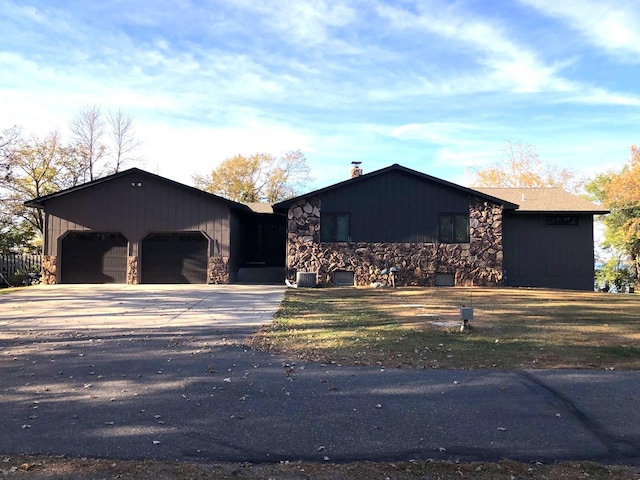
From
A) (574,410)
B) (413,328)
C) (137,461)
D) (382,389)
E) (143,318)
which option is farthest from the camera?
(143,318)

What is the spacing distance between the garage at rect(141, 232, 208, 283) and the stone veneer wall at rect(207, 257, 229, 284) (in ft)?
1.44

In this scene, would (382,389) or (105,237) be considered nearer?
(382,389)

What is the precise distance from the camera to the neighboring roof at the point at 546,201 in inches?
836

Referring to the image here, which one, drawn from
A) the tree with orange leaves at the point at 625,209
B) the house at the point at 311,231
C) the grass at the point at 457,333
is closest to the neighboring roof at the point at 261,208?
the house at the point at 311,231

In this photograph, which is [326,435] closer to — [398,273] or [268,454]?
[268,454]

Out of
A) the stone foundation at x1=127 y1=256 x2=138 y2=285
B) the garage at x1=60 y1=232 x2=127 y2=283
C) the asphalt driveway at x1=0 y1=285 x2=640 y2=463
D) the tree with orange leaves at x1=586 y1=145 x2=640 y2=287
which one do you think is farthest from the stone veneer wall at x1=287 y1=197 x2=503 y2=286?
the tree with orange leaves at x1=586 y1=145 x2=640 y2=287

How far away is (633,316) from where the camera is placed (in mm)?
11547

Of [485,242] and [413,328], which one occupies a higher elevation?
[485,242]

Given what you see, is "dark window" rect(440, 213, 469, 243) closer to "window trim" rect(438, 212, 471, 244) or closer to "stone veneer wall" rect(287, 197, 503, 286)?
"window trim" rect(438, 212, 471, 244)

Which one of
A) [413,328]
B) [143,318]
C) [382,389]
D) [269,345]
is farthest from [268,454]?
[143,318]

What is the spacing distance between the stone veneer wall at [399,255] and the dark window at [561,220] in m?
2.53

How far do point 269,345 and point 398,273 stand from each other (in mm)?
13161

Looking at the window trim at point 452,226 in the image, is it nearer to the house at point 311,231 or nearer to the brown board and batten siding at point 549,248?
the house at point 311,231

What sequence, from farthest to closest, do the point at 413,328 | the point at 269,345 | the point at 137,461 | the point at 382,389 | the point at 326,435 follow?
the point at 413,328 < the point at 269,345 < the point at 382,389 < the point at 326,435 < the point at 137,461
